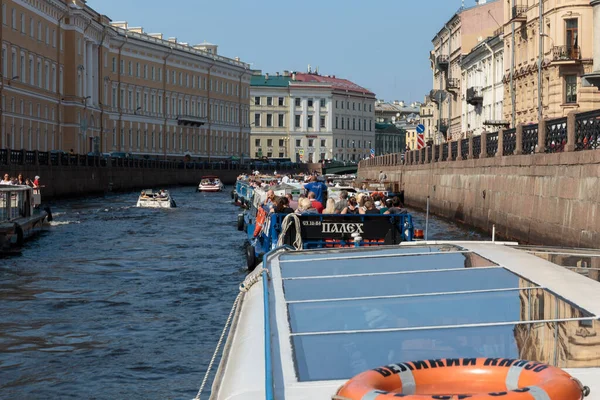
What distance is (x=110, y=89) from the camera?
9256cm

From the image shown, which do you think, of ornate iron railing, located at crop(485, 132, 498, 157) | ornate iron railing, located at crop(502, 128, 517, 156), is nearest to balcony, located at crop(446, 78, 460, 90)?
ornate iron railing, located at crop(485, 132, 498, 157)

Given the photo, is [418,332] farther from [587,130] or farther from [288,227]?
[587,130]

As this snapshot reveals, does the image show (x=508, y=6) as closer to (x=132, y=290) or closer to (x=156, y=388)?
(x=132, y=290)

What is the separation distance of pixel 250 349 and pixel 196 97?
107986 millimetres

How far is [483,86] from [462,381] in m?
63.9

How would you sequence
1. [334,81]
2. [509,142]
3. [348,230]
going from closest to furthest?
[348,230]
[509,142]
[334,81]

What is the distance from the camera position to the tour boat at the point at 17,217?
2352cm

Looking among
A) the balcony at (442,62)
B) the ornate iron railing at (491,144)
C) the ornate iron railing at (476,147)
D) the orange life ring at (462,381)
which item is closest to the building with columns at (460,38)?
the balcony at (442,62)

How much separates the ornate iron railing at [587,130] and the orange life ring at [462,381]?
15.9 metres

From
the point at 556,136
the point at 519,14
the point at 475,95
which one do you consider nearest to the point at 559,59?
the point at 519,14

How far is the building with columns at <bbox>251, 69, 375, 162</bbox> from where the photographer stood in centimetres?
14138

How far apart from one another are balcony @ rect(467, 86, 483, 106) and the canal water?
3839cm

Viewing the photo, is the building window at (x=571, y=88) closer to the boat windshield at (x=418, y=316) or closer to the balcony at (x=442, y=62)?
the balcony at (x=442, y=62)

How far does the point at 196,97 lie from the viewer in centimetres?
11200
